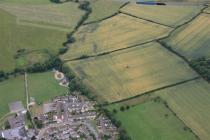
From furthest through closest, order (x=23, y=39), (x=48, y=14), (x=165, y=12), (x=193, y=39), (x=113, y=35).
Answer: (x=48, y=14) → (x=165, y=12) → (x=23, y=39) → (x=113, y=35) → (x=193, y=39)

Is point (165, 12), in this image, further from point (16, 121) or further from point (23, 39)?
point (16, 121)

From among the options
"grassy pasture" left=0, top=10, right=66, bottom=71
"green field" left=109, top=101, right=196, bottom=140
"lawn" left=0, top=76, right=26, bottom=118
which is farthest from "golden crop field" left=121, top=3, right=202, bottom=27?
"lawn" left=0, top=76, right=26, bottom=118

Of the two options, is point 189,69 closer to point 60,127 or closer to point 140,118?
point 140,118

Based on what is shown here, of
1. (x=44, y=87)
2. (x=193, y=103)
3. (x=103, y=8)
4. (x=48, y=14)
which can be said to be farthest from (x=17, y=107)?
(x=103, y=8)

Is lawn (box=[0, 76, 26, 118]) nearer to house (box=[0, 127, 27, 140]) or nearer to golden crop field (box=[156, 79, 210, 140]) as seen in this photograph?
house (box=[0, 127, 27, 140])

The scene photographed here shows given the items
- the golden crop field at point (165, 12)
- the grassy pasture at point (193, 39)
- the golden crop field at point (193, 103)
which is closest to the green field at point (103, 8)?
the golden crop field at point (165, 12)

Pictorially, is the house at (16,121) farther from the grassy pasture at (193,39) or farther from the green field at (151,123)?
the grassy pasture at (193,39)
